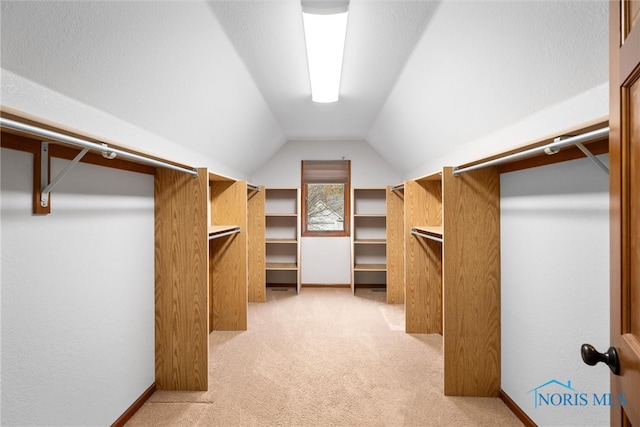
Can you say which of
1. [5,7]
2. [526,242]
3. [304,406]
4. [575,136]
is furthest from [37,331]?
[526,242]

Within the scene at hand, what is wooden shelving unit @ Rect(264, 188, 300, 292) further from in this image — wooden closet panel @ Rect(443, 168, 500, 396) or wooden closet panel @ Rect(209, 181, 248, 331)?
wooden closet panel @ Rect(443, 168, 500, 396)

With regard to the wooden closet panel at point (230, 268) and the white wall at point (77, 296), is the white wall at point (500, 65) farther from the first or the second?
the white wall at point (77, 296)

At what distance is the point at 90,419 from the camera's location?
1.64 meters

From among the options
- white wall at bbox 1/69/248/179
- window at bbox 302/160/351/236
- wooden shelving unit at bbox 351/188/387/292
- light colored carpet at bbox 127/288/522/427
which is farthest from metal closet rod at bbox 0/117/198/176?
wooden shelving unit at bbox 351/188/387/292

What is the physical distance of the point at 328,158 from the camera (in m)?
5.29

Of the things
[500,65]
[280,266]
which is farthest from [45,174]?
[280,266]

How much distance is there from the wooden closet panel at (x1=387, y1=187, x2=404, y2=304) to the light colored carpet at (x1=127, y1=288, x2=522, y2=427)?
72 centimetres

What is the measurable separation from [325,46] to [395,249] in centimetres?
313

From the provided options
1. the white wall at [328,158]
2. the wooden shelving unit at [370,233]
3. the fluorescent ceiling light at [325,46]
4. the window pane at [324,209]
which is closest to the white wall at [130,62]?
the fluorescent ceiling light at [325,46]

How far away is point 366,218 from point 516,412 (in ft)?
11.5

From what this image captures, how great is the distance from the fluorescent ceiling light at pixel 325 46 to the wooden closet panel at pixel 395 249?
7.18ft

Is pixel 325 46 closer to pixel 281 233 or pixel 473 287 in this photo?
pixel 473 287

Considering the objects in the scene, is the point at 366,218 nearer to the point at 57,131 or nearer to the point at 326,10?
the point at 326,10

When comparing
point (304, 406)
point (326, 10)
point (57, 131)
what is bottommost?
point (304, 406)
